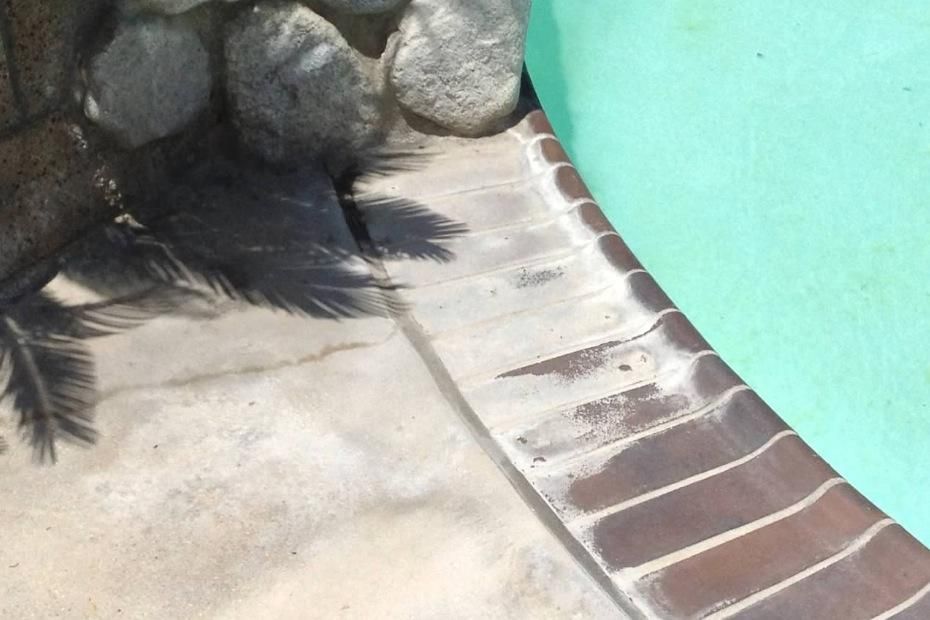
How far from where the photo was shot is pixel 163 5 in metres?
2.68

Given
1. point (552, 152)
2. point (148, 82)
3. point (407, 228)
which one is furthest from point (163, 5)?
point (552, 152)

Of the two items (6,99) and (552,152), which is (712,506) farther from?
(6,99)

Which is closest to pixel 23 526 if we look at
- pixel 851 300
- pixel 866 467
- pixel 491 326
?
pixel 491 326

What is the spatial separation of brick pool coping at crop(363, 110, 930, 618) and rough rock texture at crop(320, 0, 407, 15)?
532 mm

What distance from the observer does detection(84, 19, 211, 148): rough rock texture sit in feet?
8.66

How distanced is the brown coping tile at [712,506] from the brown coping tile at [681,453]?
38 mm

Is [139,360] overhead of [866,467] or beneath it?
overhead

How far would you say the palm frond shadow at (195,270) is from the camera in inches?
92.0

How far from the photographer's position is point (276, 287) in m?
2.73

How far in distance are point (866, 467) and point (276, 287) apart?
77.6 inches

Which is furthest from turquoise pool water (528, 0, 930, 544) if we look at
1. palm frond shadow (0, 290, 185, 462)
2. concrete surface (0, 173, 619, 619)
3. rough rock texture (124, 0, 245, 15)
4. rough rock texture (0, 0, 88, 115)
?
rough rock texture (0, 0, 88, 115)

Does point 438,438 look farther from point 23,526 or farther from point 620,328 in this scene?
point 23,526

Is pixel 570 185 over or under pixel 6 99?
under

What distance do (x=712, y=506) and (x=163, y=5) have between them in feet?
6.01
